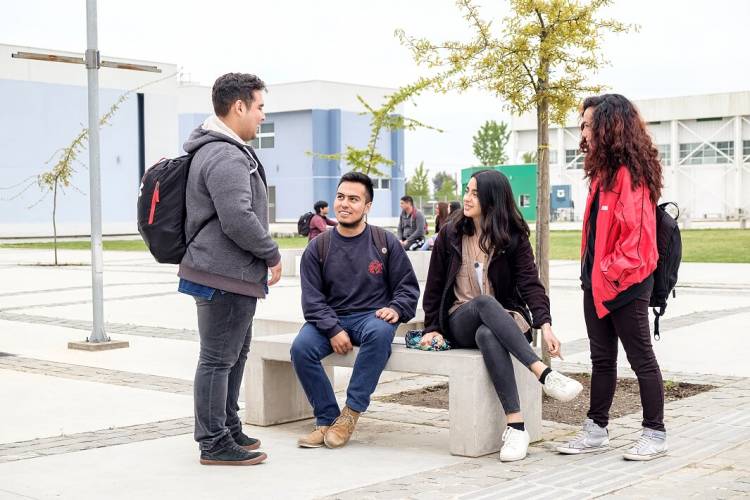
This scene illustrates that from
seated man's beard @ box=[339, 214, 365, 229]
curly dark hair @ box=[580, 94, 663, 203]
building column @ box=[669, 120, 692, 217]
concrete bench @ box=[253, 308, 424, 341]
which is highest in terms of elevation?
building column @ box=[669, 120, 692, 217]

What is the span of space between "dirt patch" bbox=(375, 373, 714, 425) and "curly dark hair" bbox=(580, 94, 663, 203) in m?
1.85

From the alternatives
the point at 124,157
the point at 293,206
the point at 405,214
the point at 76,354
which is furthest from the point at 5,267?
the point at 293,206

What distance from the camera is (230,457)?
5676mm

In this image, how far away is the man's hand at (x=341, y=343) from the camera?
6.21m

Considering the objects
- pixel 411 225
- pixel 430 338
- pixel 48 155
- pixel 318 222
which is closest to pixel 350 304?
pixel 430 338

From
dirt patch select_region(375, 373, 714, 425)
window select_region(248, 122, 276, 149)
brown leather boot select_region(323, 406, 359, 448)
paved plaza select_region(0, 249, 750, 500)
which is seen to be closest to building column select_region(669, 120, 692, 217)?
window select_region(248, 122, 276, 149)

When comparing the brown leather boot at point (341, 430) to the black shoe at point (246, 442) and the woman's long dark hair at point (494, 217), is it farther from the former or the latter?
the woman's long dark hair at point (494, 217)

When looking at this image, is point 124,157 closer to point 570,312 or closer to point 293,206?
point 293,206

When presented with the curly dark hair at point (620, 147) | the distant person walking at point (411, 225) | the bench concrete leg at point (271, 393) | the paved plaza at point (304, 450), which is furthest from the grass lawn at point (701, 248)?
the curly dark hair at point (620, 147)

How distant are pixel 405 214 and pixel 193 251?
15.3 metres

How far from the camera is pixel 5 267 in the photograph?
81.8 ft

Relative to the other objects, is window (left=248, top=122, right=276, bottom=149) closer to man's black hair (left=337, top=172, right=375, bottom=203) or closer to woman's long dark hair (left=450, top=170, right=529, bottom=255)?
man's black hair (left=337, top=172, right=375, bottom=203)

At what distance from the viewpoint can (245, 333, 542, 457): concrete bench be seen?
19.4 ft

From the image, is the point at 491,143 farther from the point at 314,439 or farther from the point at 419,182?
the point at 314,439
